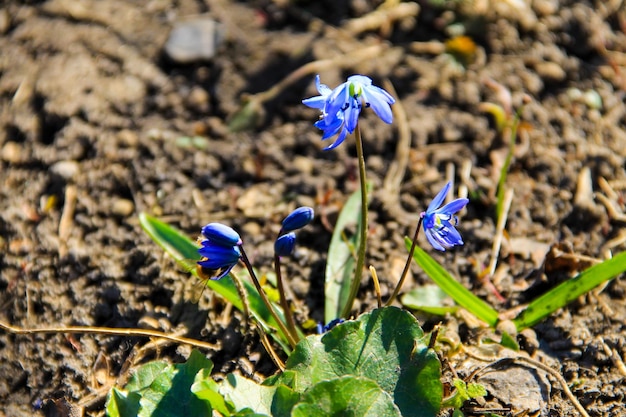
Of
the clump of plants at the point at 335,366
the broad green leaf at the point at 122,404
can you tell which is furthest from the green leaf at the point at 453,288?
the broad green leaf at the point at 122,404

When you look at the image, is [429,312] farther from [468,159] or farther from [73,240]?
[73,240]

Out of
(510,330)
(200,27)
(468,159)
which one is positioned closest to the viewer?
(510,330)

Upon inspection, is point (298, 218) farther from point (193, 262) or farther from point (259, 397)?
point (259, 397)

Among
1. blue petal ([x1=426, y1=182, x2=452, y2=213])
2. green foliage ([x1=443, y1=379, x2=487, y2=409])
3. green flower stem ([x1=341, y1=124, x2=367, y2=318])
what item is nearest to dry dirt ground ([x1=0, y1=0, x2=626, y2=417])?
green foliage ([x1=443, y1=379, x2=487, y2=409])

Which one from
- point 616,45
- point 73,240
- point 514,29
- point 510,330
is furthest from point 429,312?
point 616,45

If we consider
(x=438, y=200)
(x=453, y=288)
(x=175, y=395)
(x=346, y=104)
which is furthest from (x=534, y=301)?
(x=175, y=395)

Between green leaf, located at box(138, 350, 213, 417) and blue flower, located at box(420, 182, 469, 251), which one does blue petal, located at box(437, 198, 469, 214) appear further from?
green leaf, located at box(138, 350, 213, 417)
